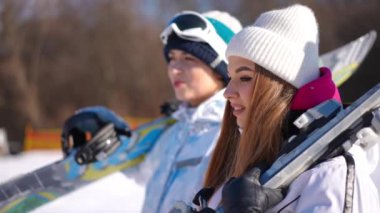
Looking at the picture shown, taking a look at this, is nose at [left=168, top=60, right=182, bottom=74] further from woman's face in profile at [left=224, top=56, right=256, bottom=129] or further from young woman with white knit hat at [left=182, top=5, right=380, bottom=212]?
woman's face in profile at [left=224, top=56, right=256, bottom=129]

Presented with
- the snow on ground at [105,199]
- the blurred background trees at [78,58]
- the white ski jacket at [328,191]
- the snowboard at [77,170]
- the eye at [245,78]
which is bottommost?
the blurred background trees at [78,58]

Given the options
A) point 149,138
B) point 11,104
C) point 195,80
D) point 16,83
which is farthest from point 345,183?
point 16,83

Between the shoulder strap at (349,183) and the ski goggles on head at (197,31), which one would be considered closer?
the shoulder strap at (349,183)

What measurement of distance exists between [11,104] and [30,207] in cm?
1663

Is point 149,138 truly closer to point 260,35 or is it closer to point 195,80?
point 195,80

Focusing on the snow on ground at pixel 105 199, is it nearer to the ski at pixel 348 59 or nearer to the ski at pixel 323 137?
the ski at pixel 348 59

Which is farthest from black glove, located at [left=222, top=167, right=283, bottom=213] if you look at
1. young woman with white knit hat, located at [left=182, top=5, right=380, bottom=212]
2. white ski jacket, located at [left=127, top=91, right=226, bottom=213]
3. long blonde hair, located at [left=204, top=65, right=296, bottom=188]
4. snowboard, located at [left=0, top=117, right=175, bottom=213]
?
snowboard, located at [left=0, top=117, right=175, bottom=213]

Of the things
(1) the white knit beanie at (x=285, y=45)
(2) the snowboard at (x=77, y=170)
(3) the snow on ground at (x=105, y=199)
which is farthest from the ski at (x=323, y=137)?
(3) the snow on ground at (x=105, y=199)

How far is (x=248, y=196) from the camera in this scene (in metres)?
1.51

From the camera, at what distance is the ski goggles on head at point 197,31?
2686mm

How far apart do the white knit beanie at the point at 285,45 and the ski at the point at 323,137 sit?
0.17 meters

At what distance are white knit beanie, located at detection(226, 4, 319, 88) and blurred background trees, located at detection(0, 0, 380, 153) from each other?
657 inches

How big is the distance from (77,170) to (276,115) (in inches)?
57.3

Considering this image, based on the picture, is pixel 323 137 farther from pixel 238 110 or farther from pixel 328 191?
pixel 238 110
